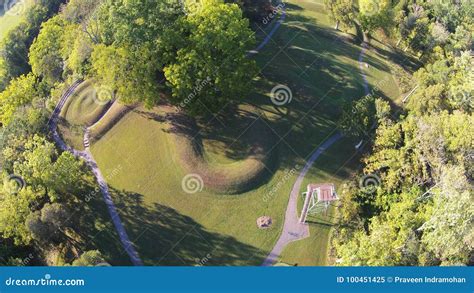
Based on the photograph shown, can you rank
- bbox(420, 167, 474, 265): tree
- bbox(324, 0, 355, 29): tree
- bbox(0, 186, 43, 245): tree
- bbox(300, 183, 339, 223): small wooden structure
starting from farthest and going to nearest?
1. bbox(324, 0, 355, 29): tree
2. bbox(300, 183, 339, 223): small wooden structure
3. bbox(0, 186, 43, 245): tree
4. bbox(420, 167, 474, 265): tree

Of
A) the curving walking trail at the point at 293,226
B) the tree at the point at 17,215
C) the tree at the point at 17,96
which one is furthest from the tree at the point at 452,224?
the tree at the point at 17,96

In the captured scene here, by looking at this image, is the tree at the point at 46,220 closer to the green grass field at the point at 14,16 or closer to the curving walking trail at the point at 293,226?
the curving walking trail at the point at 293,226

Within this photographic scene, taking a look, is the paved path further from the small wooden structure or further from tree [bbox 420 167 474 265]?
tree [bbox 420 167 474 265]

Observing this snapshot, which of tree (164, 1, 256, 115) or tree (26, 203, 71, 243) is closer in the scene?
tree (26, 203, 71, 243)

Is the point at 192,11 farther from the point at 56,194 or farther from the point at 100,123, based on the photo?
the point at 56,194

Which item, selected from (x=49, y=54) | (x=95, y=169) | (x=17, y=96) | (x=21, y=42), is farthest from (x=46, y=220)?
(x=21, y=42)

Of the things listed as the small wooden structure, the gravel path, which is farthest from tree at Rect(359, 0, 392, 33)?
the small wooden structure
